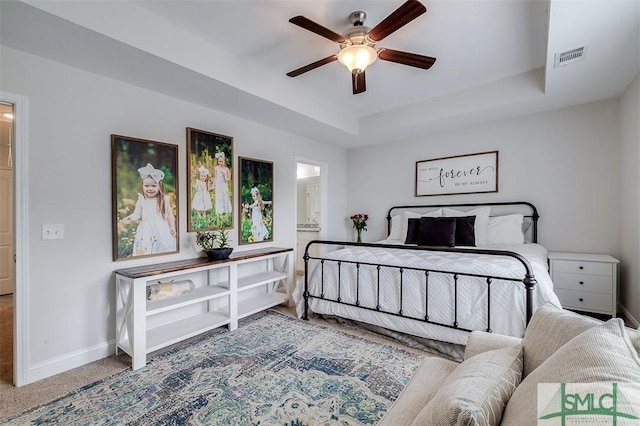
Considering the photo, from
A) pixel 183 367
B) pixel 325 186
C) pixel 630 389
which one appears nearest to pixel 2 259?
pixel 183 367

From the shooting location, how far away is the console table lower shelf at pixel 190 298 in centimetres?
224

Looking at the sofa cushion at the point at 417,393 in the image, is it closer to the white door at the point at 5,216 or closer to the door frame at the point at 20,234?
the door frame at the point at 20,234

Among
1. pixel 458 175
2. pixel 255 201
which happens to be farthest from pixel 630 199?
pixel 255 201

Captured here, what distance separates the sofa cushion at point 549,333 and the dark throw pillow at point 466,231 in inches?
98.7

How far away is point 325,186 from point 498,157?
2.48 meters

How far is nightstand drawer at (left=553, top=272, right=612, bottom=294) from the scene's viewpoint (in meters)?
2.83

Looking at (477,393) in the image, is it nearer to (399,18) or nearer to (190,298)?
(399,18)

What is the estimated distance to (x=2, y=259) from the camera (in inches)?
163

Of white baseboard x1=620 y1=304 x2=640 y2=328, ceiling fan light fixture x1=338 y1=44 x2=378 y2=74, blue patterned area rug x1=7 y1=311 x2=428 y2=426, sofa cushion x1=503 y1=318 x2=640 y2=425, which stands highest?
ceiling fan light fixture x1=338 y1=44 x2=378 y2=74

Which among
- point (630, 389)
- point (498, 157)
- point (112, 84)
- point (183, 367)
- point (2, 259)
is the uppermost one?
point (112, 84)

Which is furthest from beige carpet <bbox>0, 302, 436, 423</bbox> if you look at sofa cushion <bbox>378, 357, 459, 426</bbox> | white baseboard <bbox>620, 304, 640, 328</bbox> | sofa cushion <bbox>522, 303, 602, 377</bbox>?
white baseboard <bbox>620, 304, 640, 328</bbox>

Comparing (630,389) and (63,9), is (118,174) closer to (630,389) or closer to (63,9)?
(63,9)

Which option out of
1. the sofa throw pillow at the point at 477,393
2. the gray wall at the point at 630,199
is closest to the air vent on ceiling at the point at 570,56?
the gray wall at the point at 630,199

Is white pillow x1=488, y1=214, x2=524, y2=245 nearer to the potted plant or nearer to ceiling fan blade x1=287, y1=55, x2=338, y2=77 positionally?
ceiling fan blade x1=287, y1=55, x2=338, y2=77
